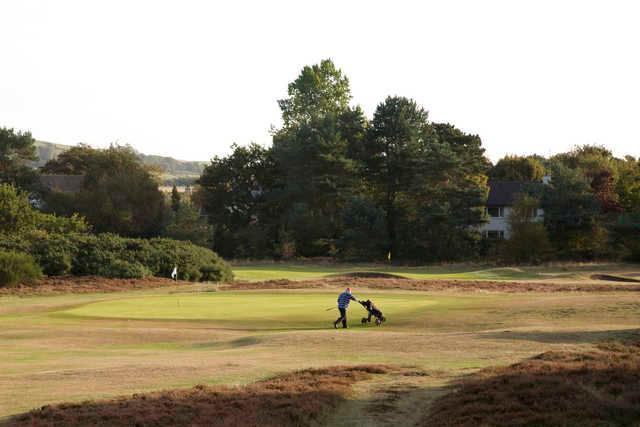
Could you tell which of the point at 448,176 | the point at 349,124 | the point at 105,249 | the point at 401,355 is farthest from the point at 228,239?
the point at 401,355

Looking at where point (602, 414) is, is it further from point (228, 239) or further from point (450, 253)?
point (228, 239)

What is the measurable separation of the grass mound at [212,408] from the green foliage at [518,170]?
112095 mm

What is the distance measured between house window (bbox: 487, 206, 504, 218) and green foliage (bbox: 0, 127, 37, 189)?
56.1 metres

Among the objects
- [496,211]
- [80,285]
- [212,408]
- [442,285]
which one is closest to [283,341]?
[212,408]

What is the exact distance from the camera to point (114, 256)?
5806cm

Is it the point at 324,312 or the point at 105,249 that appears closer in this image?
the point at 324,312

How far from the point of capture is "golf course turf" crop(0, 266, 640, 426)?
17.4 m

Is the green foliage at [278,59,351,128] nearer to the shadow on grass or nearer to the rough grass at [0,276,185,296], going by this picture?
the rough grass at [0,276,185,296]

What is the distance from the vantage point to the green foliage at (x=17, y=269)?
165ft

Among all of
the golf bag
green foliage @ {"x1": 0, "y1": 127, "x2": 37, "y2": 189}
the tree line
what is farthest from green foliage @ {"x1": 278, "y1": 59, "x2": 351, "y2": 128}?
the golf bag

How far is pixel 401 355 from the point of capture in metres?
23.3

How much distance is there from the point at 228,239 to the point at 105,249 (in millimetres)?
39803

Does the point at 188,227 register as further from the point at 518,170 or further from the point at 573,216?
the point at 518,170

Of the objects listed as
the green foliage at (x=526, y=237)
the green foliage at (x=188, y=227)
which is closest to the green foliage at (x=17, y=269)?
the green foliage at (x=188, y=227)
